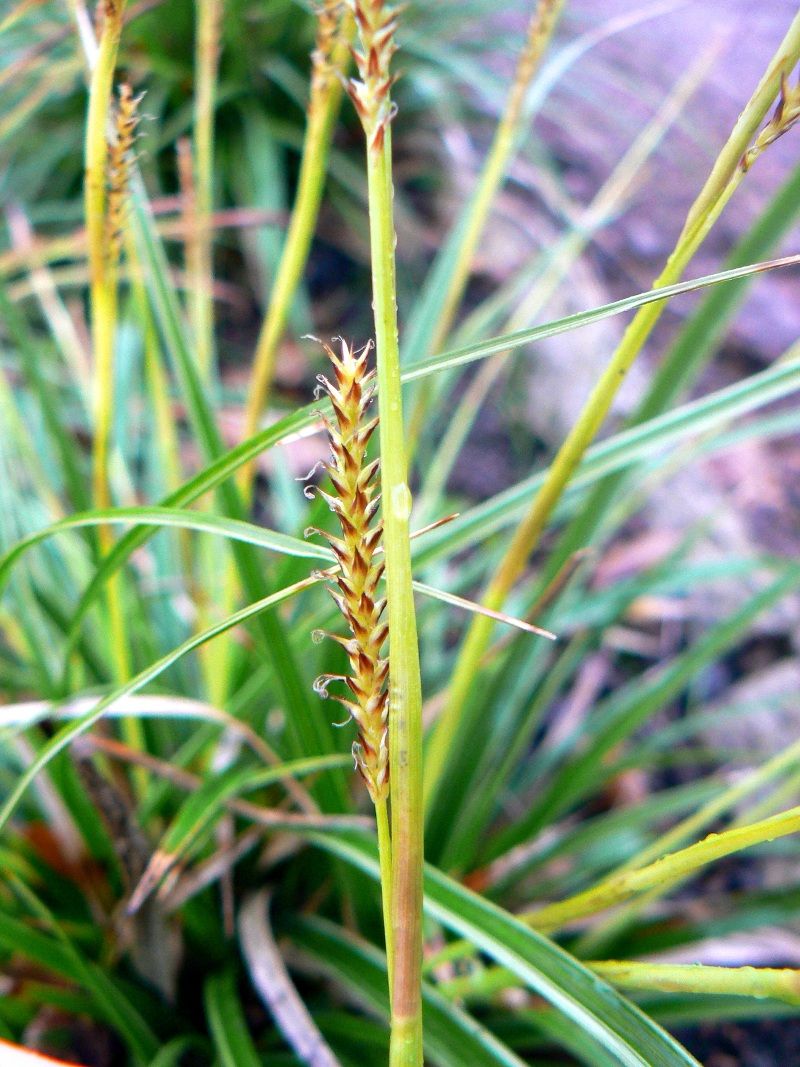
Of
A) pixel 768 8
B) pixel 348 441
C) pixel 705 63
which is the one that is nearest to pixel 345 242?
pixel 705 63

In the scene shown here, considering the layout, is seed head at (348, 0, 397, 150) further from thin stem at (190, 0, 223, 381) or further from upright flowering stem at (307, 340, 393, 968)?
thin stem at (190, 0, 223, 381)

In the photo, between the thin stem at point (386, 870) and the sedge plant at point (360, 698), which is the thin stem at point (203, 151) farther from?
the thin stem at point (386, 870)

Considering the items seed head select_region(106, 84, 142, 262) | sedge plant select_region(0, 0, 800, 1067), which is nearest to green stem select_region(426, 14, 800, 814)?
sedge plant select_region(0, 0, 800, 1067)

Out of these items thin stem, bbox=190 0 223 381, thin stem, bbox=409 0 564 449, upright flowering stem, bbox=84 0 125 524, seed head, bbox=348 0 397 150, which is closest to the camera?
seed head, bbox=348 0 397 150

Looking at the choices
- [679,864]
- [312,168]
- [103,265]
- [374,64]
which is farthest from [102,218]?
[679,864]

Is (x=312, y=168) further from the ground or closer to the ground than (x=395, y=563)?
further from the ground

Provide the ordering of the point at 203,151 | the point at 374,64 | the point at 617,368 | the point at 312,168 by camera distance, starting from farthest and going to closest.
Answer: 1. the point at 203,151
2. the point at 312,168
3. the point at 617,368
4. the point at 374,64

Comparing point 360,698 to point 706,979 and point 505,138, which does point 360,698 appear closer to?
point 706,979
